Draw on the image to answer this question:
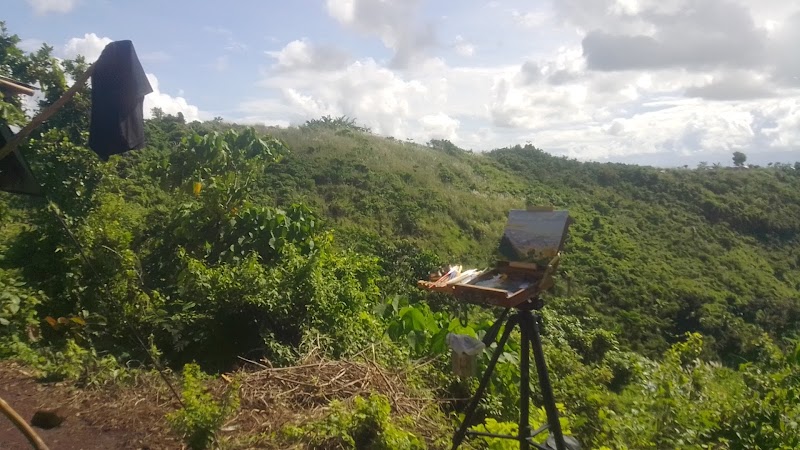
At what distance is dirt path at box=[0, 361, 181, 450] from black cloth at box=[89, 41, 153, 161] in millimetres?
1951

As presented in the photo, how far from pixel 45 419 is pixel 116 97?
2333mm

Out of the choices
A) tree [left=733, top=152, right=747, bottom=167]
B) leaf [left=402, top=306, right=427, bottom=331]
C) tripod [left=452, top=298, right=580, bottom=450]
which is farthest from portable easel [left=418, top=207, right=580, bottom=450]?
tree [left=733, top=152, right=747, bottom=167]

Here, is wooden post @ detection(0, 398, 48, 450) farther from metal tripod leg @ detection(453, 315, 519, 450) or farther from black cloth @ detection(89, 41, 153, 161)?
metal tripod leg @ detection(453, 315, 519, 450)

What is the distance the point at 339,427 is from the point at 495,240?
40.8 ft

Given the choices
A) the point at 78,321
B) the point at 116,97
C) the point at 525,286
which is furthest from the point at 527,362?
the point at 78,321

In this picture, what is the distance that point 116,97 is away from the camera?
10.3ft

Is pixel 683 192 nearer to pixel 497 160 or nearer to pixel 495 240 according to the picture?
pixel 497 160

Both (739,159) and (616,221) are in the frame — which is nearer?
(616,221)

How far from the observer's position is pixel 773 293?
1669 centimetres

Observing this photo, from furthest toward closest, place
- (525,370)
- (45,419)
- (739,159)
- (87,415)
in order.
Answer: (739,159), (87,415), (45,419), (525,370)

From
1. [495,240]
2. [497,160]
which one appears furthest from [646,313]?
[497,160]

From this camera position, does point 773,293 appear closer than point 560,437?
No

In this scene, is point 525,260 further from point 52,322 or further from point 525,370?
point 52,322

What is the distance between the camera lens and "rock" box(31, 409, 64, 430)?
3.97m
